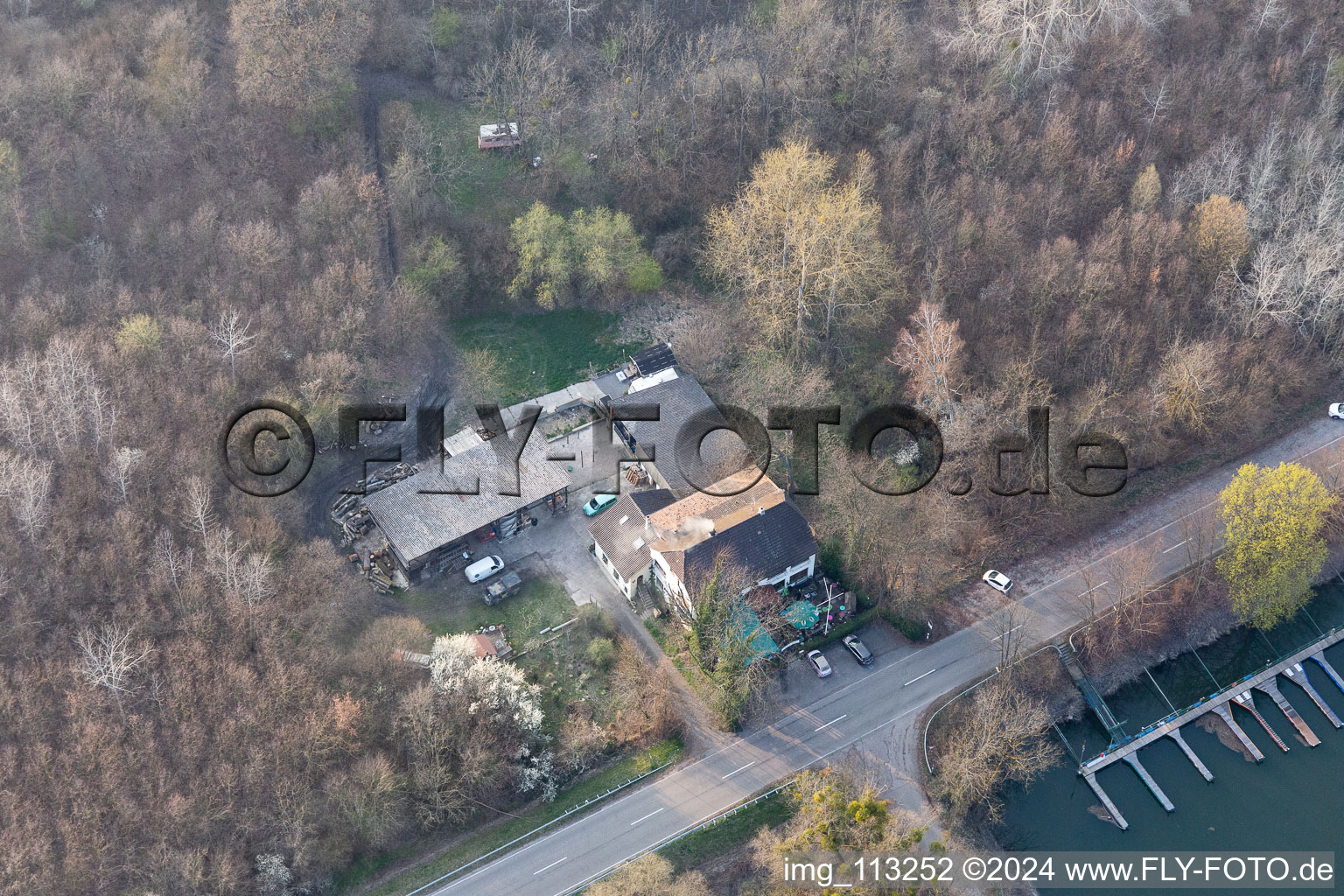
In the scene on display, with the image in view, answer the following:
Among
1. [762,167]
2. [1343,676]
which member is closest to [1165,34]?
[762,167]

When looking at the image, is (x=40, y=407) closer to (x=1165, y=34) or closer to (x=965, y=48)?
(x=965, y=48)

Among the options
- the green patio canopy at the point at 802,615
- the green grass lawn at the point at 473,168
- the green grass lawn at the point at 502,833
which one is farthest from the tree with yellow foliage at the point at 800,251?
the green grass lawn at the point at 502,833

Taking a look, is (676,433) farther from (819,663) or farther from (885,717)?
(885,717)

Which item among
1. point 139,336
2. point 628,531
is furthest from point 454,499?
point 139,336

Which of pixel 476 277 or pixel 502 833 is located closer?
pixel 502 833

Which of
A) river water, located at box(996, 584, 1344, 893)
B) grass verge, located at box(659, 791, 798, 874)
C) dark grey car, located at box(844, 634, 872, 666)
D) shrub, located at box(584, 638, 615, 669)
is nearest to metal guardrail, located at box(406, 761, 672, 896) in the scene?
grass verge, located at box(659, 791, 798, 874)

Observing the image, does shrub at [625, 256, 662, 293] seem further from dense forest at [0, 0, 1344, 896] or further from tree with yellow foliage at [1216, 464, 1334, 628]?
tree with yellow foliage at [1216, 464, 1334, 628]
